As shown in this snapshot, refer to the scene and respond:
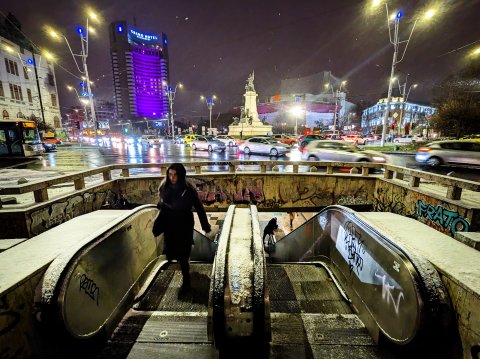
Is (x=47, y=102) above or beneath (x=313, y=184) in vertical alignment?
above

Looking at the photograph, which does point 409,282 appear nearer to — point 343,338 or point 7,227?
point 343,338

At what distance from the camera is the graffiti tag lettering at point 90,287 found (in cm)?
264

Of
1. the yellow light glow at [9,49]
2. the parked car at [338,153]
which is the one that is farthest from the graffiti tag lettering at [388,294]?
the yellow light glow at [9,49]

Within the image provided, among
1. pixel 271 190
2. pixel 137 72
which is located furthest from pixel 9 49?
pixel 137 72

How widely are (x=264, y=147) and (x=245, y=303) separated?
59.4 feet

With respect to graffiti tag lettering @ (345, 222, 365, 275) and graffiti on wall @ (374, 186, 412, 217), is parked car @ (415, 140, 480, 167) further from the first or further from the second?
graffiti tag lettering @ (345, 222, 365, 275)

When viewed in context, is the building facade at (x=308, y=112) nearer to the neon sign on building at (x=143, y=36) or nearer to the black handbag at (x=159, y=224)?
the black handbag at (x=159, y=224)

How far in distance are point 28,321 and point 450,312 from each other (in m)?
4.04

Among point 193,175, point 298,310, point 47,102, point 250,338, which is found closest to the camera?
point 250,338

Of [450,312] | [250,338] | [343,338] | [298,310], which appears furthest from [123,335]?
[450,312]

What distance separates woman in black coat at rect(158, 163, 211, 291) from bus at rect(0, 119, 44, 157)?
19895 millimetres

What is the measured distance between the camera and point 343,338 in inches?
115

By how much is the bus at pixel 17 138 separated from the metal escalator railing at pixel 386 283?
71.4 ft

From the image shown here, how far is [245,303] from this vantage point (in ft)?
7.40
